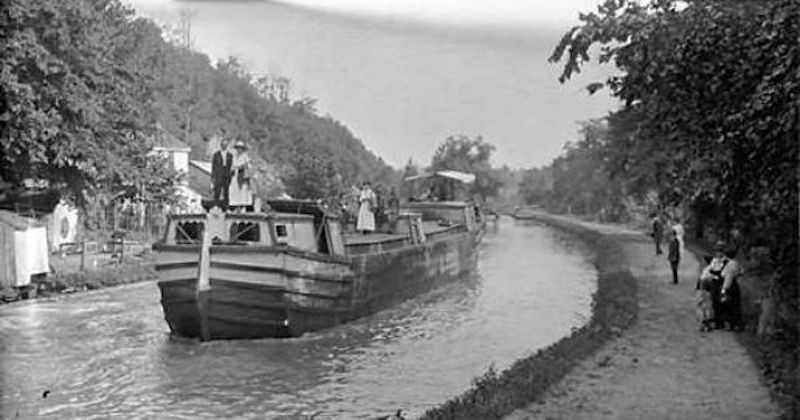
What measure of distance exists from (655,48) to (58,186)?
61.8 ft

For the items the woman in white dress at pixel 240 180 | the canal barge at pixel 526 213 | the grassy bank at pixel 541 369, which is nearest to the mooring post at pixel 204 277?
the woman in white dress at pixel 240 180

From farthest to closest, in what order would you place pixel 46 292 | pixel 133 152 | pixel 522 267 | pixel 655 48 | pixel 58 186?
pixel 522 267 → pixel 133 152 → pixel 58 186 → pixel 46 292 → pixel 655 48

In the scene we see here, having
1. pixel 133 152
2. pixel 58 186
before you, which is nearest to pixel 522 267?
pixel 133 152

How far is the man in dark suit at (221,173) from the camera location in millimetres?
14773

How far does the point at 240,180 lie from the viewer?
51.4 ft

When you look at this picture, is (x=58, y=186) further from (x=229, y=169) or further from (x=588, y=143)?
(x=588, y=143)

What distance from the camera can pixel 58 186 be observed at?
22.4 m

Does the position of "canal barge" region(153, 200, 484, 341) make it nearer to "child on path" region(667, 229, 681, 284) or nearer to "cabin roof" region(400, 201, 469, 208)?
"child on path" region(667, 229, 681, 284)

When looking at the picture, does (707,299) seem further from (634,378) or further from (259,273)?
(259,273)

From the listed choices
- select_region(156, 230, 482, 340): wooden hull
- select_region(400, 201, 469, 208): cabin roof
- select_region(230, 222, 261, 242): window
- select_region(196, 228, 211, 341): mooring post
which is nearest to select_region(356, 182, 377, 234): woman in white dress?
select_region(156, 230, 482, 340): wooden hull

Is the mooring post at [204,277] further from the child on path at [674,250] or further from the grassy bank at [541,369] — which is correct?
the child on path at [674,250]

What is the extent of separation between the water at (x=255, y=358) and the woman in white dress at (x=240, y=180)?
2.56 m

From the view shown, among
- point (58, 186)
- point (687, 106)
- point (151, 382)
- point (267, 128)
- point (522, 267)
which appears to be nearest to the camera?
point (687, 106)

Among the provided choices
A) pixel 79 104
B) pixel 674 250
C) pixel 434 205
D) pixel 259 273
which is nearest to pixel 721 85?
pixel 259 273
